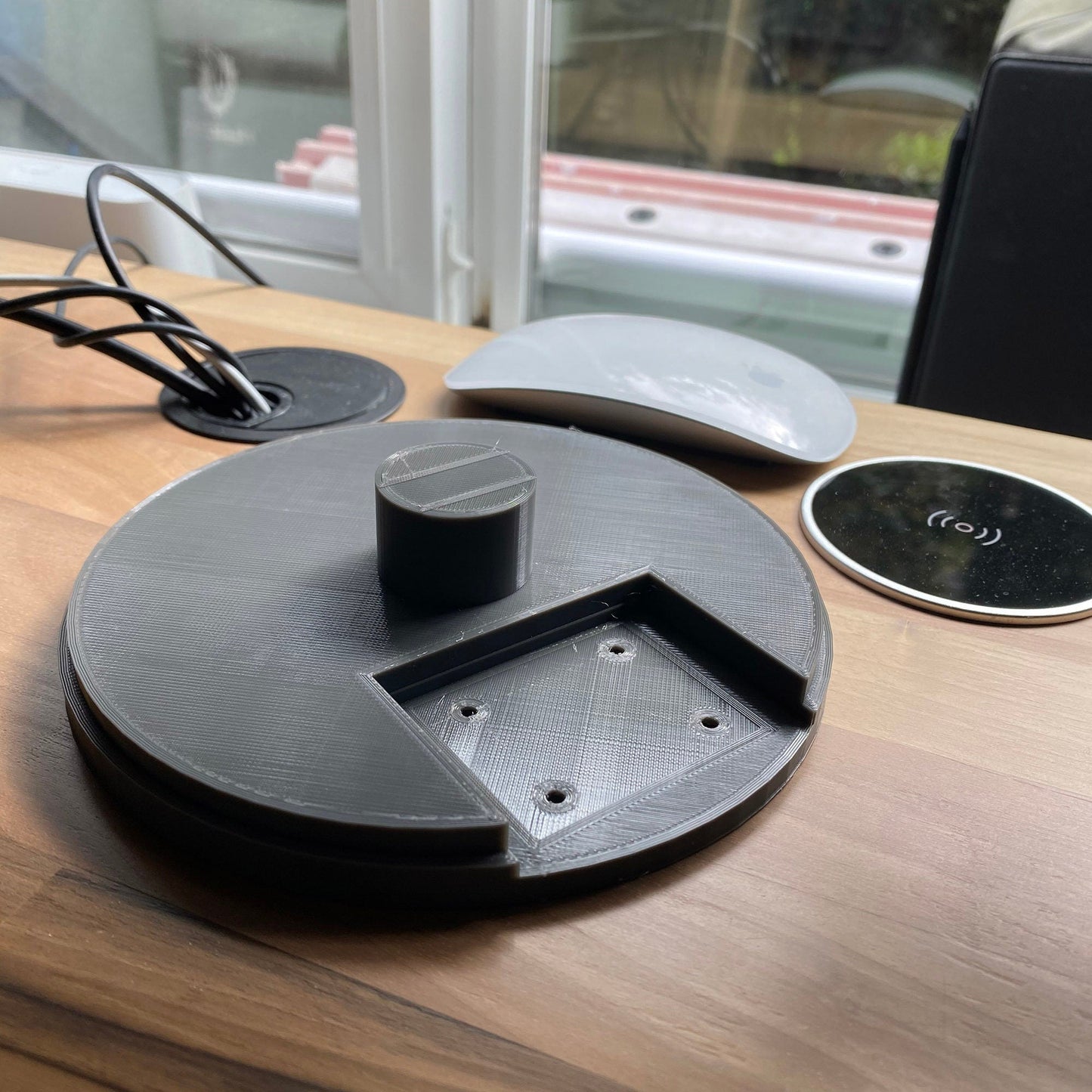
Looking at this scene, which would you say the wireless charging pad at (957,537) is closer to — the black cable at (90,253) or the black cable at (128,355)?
the black cable at (128,355)

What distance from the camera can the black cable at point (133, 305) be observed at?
52cm

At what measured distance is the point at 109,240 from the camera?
0.68 m

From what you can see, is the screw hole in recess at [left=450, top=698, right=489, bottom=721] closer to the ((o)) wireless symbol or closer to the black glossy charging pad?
the black glossy charging pad

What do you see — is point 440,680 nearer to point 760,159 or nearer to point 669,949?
point 669,949

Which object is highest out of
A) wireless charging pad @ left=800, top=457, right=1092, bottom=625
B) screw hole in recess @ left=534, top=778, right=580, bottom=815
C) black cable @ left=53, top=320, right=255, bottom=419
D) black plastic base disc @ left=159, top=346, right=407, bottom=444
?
black cable @ left=53, top=320, right=255, bottom=419

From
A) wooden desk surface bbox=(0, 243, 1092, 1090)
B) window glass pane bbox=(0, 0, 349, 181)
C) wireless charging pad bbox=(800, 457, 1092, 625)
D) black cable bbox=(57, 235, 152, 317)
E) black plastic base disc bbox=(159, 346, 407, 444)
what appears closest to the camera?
wooden desk surface bbox=(0, 243, 1092, 1090)

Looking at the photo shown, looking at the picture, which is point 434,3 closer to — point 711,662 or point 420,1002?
point 711,662

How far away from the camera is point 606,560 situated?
0.41 meters

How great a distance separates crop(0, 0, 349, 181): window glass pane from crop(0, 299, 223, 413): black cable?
24.1 inches

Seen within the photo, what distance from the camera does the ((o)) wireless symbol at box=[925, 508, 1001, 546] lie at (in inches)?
19.3

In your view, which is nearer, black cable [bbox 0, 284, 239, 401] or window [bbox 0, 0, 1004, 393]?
black cable [bbox 0, 284, 239, 401]

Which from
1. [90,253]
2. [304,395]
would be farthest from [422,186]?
[304,395]

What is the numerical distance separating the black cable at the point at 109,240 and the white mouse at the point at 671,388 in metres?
0.16

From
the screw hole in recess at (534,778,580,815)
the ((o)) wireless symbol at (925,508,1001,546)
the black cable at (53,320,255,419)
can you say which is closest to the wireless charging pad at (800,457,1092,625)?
the ((o)) wireless symbol at (925,508,1001,546)
